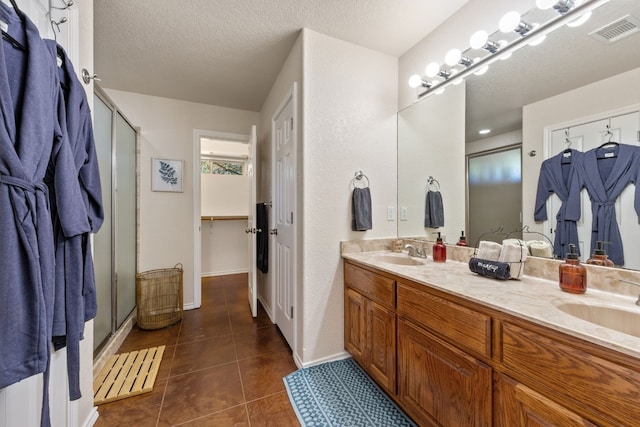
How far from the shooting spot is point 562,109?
117cm

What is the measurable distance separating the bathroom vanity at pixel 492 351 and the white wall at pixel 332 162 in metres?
0.36

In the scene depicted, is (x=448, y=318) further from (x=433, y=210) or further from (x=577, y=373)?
(x=433, y=210)

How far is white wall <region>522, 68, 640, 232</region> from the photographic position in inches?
39.1

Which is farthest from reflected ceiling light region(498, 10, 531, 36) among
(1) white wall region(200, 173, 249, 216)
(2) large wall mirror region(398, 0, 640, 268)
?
Answer: (1) white wall region(200, 173, 249, 216)

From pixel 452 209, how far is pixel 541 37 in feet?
3.31

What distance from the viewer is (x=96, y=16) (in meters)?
1.62

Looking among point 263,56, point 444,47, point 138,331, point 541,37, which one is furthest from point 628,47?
point 138,331

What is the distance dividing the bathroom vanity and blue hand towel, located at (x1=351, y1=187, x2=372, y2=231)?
1.29 ft

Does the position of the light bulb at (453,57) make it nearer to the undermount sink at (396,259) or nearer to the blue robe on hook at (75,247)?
the undermount sink at (396,259)

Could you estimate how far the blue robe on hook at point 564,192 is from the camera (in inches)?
44.9

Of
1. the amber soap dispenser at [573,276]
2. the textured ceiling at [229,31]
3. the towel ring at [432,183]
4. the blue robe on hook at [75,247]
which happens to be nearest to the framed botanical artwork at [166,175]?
the textured ceiling at [229,31]

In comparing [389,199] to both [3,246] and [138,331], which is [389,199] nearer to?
[3,246]

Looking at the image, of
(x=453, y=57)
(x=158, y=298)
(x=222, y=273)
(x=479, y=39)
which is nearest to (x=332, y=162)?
(x=453, y=57)

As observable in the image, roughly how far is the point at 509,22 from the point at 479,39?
15cm
